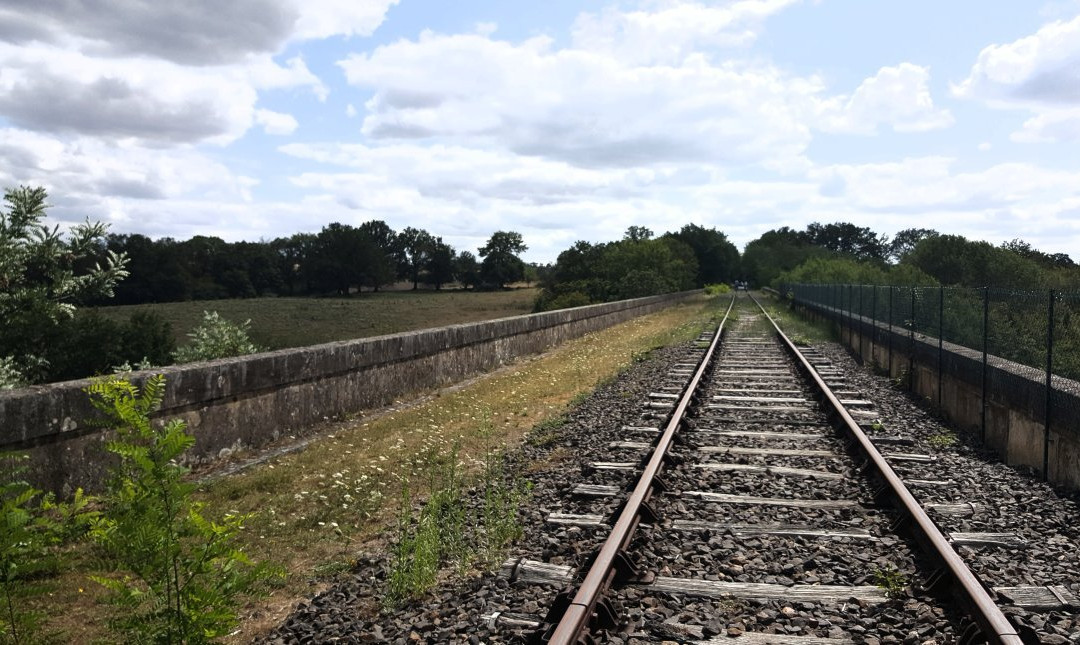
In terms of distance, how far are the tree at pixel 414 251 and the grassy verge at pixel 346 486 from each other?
12253 cm

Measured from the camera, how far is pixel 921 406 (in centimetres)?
1166

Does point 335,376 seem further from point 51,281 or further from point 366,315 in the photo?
point 366,315

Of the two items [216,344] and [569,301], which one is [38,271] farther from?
[569,301]

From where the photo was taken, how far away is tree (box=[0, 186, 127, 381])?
26.1ft

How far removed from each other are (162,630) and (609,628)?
1.98 m

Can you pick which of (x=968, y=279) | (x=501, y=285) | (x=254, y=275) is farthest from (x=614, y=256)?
(x=501, y=285)

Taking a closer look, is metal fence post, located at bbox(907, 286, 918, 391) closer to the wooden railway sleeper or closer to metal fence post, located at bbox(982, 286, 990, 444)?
metal fence post, located at bbox(982, 286, 990, 444)

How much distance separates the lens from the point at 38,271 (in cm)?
850

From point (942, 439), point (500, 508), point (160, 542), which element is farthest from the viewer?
point (942, 439)

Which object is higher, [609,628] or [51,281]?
[51,281]

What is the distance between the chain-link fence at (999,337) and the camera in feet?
24.4

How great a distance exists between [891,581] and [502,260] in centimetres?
12813

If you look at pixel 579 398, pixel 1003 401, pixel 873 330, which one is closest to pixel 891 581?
pixel 1003 401

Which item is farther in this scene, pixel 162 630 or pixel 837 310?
pixel 837 310
